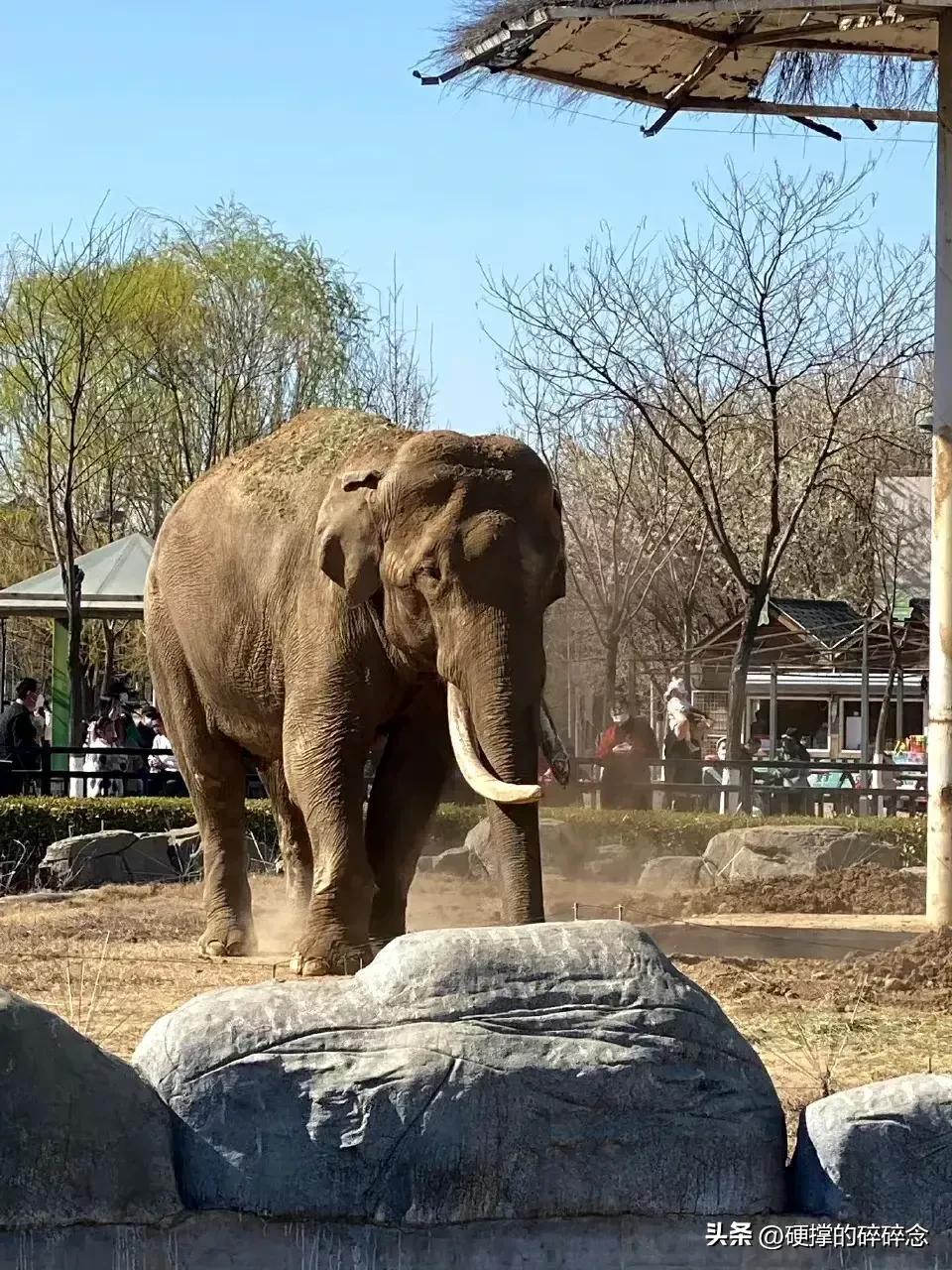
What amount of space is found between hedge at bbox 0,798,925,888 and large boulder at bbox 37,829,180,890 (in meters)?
0.30

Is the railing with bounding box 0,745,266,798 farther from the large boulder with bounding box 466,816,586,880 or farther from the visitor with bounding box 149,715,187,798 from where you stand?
the large boulder with bounding box 466,816,586,880

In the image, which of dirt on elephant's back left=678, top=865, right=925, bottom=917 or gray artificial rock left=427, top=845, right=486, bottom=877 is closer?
dirt on elephant's back left=678, top=865, right=925, bottom=917

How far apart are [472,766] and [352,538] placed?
1.38 meters

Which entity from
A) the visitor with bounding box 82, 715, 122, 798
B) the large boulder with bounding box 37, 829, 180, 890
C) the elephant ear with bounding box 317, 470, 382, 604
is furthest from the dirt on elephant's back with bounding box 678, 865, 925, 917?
the visitor with bounding box 82, 715, 122, 798

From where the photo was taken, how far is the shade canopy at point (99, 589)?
22641 millimetres

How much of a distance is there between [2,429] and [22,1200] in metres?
34.2

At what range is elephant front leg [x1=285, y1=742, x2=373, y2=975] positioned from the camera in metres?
8.92

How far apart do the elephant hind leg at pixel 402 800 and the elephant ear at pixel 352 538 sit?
2.35ft

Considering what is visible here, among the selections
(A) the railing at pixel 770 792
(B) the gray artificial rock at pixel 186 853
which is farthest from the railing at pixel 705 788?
(B) the gray artificial rock at pixel 186 853

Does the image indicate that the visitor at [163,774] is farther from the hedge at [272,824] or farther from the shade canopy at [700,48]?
the shade canopy at [700,48]

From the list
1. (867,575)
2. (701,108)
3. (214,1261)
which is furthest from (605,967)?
(867,575)

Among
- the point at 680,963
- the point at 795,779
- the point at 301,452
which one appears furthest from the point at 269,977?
the point at 795,779

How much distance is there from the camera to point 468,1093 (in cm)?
421

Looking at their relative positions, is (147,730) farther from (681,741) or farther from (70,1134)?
(70,1134)
